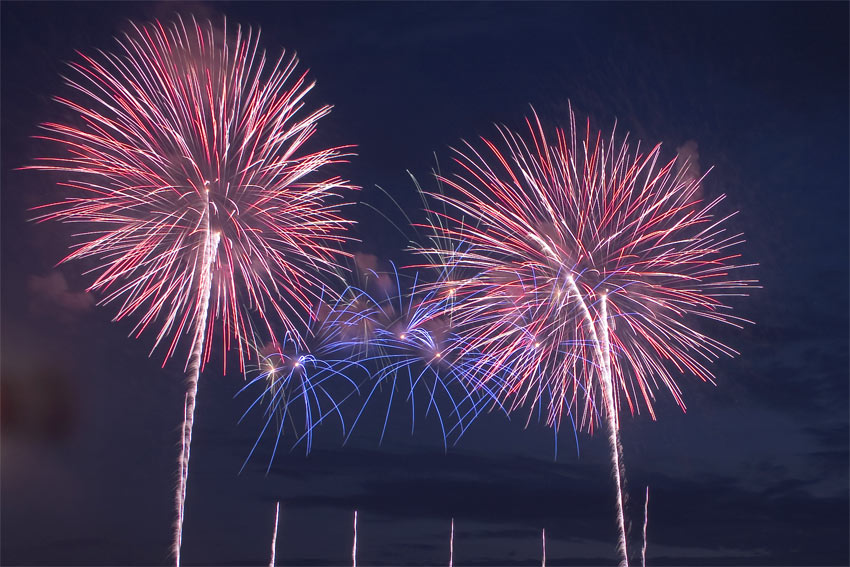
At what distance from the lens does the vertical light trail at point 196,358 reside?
31312 mm

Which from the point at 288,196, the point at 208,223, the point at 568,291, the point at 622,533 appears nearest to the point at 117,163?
the point at 208,223

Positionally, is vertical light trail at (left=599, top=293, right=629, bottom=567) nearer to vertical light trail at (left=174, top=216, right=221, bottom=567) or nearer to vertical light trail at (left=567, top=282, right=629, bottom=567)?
vertical light trail at (left=567, top=282, right=629, bottom=567)

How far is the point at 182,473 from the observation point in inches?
1268

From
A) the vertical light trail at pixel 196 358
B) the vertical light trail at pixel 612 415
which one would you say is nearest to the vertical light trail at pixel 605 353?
the vertical light trail at pixel 612 415

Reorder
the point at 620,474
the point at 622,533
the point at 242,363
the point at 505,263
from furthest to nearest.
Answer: the point at 622,533 < the point at 620,474 < the point at 505,263 < the point at 242,363

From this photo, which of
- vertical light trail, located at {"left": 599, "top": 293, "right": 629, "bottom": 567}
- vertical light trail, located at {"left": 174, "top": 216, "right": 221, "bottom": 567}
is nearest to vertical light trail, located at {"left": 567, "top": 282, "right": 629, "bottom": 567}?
vertical light trail, located at {"left": 599, "top": 293, "right": 629, "bottom": 567}

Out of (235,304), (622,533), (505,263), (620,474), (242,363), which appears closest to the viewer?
(242,363)

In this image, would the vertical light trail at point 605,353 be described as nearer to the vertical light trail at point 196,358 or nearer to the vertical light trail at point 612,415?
the vertical light trail at point 612,415

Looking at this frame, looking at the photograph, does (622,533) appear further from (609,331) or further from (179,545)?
(179,545)

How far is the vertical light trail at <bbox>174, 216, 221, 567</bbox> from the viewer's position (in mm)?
31312

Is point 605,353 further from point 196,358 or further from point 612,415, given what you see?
point 196,358

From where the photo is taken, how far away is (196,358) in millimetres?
32156

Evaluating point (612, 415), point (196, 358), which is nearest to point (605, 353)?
point (612, 415)

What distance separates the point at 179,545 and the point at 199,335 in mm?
8453
